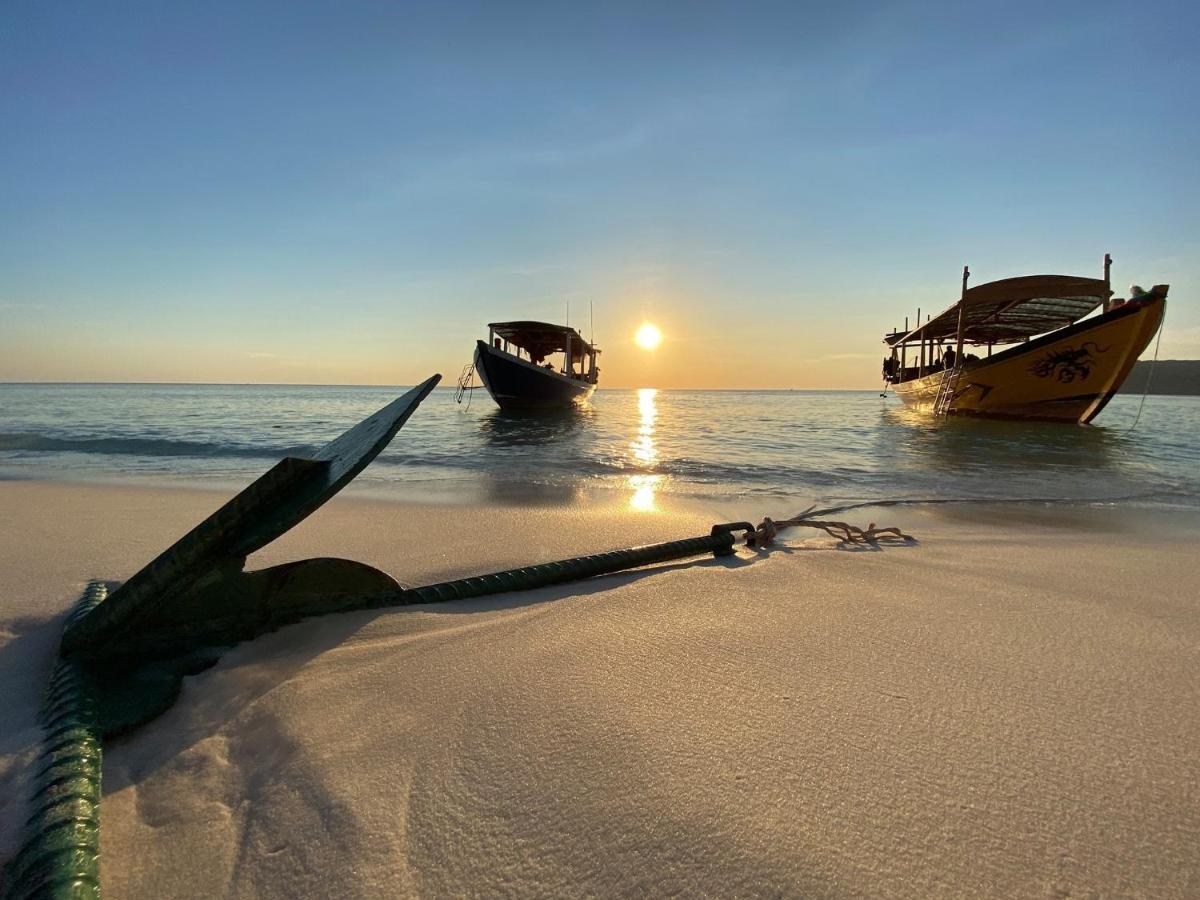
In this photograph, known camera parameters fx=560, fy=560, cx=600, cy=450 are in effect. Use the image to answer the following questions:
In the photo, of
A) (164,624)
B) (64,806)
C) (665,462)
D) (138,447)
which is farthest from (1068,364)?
(138,447)

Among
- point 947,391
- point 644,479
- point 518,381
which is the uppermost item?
point 518,381

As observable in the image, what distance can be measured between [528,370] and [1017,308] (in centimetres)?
1637

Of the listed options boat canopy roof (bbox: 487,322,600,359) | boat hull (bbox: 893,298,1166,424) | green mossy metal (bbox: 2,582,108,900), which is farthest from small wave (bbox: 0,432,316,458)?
boat hull (bbox: 893,298,1166,424)

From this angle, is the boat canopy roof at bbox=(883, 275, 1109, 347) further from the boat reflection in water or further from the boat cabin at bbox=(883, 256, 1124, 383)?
the boat reflection in water

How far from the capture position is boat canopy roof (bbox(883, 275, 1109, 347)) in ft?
46.2

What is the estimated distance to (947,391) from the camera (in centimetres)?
1831

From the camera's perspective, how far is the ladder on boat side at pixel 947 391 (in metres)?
17.6

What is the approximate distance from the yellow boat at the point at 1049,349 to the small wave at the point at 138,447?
17047 millimetres

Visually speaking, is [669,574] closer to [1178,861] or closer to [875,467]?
[1178,861]

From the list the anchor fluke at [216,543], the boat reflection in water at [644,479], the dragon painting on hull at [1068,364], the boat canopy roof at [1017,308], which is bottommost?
the boat reflection in water at [644,479]

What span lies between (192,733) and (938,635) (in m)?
2.27

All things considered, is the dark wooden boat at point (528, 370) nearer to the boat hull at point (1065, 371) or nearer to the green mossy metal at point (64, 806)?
the boat hull at point (1065, 371)

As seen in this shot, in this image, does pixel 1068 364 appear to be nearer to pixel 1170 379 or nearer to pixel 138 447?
pixel 138 447

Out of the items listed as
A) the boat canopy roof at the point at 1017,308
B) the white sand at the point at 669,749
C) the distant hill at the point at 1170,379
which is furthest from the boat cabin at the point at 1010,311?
the distant hill at the point at 1170,379
